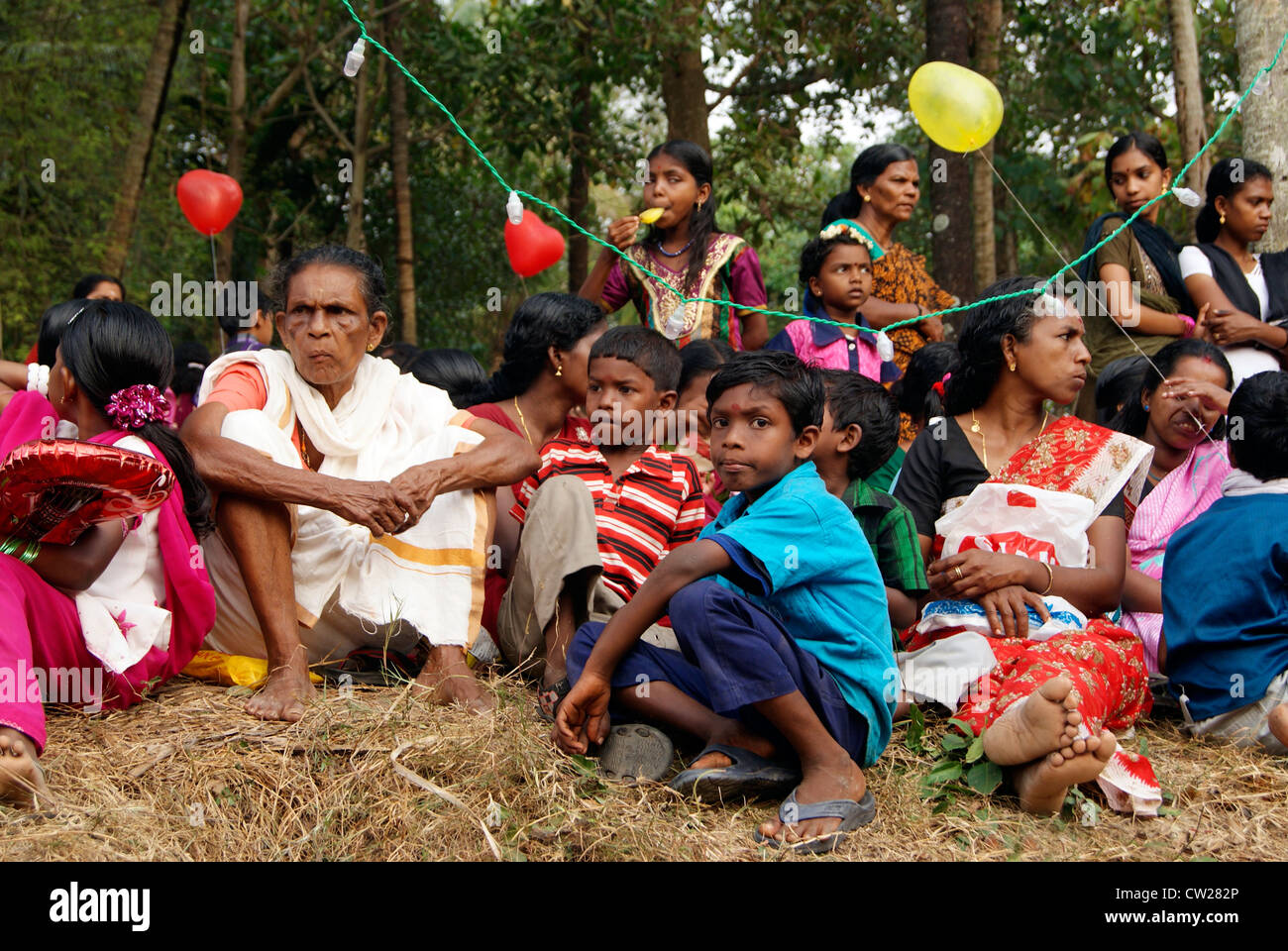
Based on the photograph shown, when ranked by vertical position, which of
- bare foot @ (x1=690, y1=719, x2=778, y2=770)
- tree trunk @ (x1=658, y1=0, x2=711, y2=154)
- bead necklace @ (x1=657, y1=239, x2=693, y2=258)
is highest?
tree trunk @ (x1=658, y1=0, x2=711, y2=154)

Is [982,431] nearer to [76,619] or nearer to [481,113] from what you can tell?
[76,619]

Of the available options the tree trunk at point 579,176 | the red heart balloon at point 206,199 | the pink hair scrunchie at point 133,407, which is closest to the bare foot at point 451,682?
the pink hair scrunchie at point 133,407

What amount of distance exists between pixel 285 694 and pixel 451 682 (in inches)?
18.7

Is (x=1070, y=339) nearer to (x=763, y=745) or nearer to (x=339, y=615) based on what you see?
(x=763, y=745)

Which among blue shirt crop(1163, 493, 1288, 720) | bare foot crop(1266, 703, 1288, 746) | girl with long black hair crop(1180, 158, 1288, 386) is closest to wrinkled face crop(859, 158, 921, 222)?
girl with long black hair crop(1180, 158, 1288, 386)

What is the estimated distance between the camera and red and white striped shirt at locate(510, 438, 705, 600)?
386 cm

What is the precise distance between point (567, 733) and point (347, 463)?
1.36 meters

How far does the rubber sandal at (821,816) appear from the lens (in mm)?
2748

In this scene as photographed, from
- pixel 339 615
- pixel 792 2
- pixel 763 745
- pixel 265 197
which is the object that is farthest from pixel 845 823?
pixel 265 197

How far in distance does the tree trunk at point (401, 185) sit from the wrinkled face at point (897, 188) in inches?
190

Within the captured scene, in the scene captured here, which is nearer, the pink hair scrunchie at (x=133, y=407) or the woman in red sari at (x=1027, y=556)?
the woman in red sari at (x=1027, y=556)

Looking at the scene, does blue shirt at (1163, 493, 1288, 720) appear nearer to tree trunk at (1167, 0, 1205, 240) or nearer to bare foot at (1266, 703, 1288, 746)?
bare foot at (1266, 703, 1288, 746)

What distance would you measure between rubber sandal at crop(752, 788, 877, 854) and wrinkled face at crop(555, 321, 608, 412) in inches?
81.0

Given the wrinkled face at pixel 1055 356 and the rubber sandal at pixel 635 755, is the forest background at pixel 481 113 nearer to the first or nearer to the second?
the wrinkled face at pixel 1055 356
